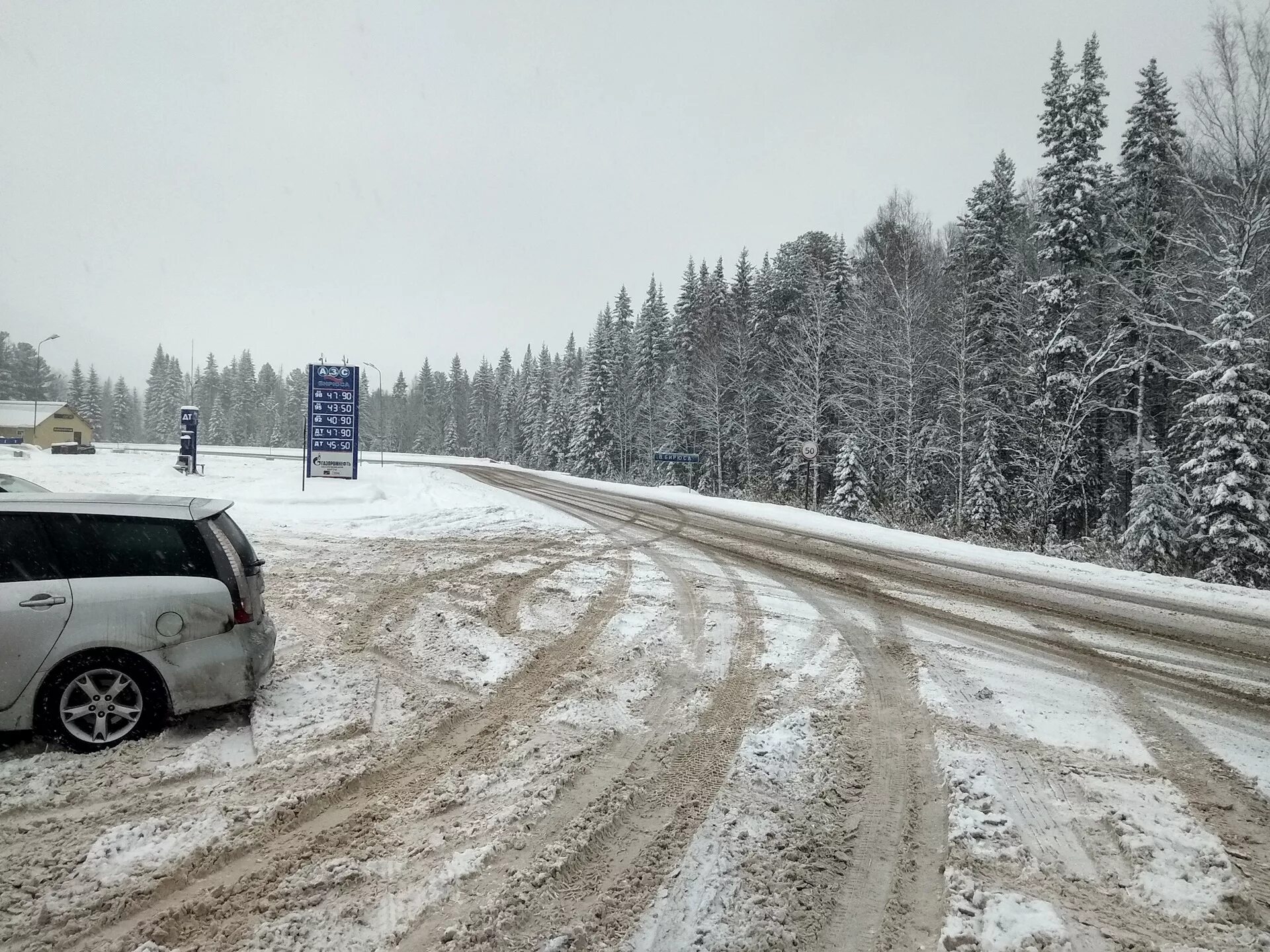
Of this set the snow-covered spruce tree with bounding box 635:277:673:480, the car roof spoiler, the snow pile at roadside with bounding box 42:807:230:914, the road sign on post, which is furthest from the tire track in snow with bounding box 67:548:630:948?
the snow-covered spruce tree with bounding box 635:277:673:480

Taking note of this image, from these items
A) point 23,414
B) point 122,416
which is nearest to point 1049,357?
point 23,414

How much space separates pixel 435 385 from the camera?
10550 cm

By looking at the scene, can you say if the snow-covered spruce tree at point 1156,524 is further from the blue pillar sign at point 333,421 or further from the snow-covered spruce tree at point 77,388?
the snow-covered spruce tree at point 77,388

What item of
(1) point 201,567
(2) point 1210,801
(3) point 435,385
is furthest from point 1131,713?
(3) point 435,385

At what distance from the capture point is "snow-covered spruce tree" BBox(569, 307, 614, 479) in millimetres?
50656

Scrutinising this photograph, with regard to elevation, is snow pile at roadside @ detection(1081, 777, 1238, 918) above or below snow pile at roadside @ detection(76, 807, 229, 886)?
above

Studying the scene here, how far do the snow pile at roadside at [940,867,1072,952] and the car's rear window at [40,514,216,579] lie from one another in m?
4.74

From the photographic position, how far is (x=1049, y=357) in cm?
2275

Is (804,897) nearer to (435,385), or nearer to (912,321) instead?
(912,321)

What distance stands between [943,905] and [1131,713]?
122 inches

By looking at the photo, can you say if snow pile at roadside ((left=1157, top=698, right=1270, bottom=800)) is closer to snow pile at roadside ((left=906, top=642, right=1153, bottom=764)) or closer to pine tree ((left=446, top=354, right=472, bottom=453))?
snow pile at roadside ((left=906, top=642, right=1153, bottom=764))

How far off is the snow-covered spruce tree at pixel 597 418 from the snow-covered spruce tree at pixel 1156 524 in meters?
36.5

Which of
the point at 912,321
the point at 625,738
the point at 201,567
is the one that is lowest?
the point at 625,738

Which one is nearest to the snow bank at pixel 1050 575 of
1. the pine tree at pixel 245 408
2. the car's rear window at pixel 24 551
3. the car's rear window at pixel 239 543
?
the car's rear window at pixel 239 543
